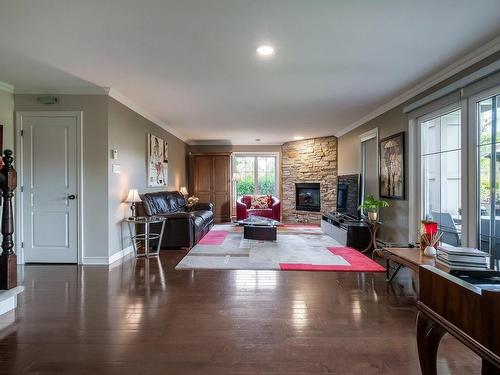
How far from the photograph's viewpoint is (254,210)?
8.44m

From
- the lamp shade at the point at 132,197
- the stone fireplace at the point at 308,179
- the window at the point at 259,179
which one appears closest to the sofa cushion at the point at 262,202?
the stone fireplace at the point at 308,179

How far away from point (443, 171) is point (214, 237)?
4147 mm

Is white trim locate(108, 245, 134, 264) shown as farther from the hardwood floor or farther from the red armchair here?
the red armchair

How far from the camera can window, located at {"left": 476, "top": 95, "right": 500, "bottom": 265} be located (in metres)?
2.99

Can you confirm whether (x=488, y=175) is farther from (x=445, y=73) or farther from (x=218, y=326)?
(x=218, y=326)

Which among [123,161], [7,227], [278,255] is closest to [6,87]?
[123,161]

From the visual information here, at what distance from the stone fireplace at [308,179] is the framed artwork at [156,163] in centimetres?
380

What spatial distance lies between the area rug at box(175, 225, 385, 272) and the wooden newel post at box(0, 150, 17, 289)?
1796 millimetres

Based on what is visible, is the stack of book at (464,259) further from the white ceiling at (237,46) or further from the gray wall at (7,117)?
the gray wall at (7,117)

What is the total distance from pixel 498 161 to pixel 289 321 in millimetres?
2480

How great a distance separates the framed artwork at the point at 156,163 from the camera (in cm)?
602

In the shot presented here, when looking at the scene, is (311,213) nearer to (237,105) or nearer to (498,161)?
(237,105)

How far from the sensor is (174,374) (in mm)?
1815

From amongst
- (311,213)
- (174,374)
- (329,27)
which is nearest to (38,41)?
(329,27)
